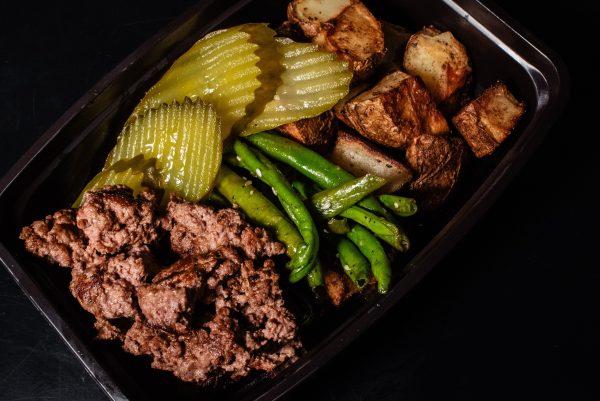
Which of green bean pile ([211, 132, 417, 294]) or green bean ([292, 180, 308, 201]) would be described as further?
green bean ([292, 180, 308, 201])

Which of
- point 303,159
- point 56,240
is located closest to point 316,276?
point 303,159

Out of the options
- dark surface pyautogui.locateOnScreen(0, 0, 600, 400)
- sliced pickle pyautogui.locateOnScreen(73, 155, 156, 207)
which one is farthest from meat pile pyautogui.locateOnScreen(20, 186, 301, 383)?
dark surface pyautogui.locateOnScreen(0, 0, 600, 400)

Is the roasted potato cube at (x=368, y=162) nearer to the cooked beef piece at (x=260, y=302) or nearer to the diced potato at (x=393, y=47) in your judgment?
the diced potato at (x=393, y=47)

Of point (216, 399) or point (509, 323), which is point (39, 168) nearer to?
point (216, 399)

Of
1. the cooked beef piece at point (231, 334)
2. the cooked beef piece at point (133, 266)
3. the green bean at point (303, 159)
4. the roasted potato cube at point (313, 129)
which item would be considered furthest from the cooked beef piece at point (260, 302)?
the roasted potato cube at point (313, 129)

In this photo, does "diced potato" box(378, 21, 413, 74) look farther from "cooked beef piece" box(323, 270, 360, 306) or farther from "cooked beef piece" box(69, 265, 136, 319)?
"cooked beef piece" box(69, 265, 136, 319)

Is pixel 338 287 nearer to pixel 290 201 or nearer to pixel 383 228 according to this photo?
pixel 383 228
